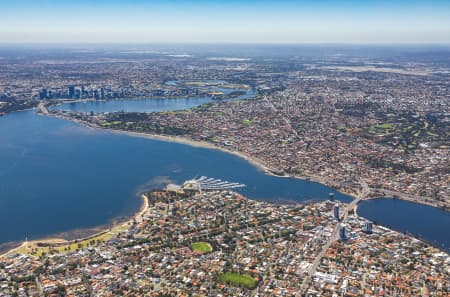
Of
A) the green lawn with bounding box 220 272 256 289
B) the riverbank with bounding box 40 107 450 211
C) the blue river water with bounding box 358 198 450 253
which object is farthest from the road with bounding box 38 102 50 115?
the green lawn with bounding box 220 272 256 289

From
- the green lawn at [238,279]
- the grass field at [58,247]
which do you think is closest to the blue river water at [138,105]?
the grass field at [58,247]

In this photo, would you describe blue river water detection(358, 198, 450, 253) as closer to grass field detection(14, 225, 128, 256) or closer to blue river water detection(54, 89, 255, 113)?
grass field detection(14, 225, 128, 256)

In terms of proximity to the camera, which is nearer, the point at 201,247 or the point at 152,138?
the point at 201,247

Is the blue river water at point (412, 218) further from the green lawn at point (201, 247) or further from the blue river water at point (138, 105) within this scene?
the blue river water at point (138, 105)

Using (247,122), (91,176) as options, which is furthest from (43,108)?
(91,176)

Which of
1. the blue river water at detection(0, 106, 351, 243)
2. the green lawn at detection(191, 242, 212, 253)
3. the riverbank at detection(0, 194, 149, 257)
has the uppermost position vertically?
the blue river water at detection(0, 106, 351, 243)

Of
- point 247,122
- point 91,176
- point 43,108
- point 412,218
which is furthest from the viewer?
point 43,108

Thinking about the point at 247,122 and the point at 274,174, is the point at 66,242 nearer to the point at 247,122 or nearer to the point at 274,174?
the point at 274,174
